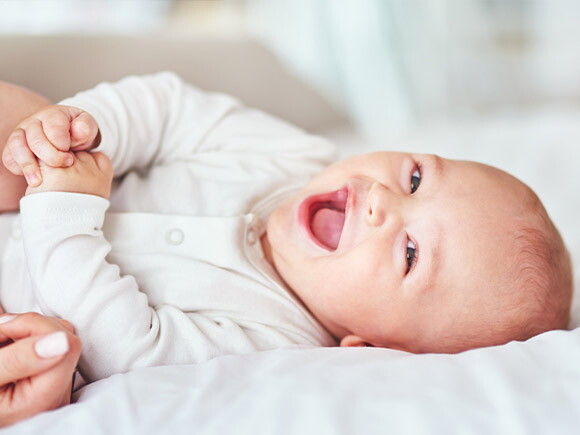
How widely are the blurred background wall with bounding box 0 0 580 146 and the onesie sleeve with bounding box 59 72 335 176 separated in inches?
61.4

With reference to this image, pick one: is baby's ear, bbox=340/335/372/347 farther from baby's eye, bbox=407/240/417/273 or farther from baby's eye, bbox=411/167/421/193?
baby's eye, bbox=411/167/421/193

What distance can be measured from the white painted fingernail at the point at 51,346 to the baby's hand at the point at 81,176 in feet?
0.75

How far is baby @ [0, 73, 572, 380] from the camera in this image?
78 cm

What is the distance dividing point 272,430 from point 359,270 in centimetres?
34

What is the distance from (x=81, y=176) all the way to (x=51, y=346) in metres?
0.26

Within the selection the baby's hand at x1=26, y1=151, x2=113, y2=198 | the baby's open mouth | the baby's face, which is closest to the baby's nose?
the baby's face

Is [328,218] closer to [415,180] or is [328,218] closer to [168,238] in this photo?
[415,180]

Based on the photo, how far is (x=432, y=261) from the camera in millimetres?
845

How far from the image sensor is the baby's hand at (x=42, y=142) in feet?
2.53

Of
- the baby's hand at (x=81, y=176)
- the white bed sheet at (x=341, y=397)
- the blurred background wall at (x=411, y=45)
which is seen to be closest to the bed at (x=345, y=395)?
the white bed sheet at (x=341, y=397)

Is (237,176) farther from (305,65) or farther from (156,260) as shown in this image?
(305,65)

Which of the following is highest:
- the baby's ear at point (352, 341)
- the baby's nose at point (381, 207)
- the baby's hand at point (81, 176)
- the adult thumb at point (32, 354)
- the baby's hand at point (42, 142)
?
the baby's hand at point (42, 142)

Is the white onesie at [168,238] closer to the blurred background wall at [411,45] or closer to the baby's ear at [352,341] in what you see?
the baby's ear at [352,341]

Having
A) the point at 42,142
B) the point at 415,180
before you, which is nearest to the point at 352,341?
the point at 415,180
